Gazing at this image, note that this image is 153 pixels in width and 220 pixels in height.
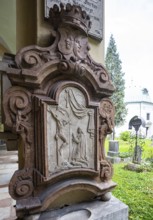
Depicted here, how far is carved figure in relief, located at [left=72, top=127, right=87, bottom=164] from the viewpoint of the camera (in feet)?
4.85

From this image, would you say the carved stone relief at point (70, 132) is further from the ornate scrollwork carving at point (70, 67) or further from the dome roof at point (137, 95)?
the dome roof at point (137, 95)

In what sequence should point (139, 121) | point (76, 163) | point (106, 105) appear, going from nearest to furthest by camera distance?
point (76, 163) < point (106, 105) < point (139, 121)

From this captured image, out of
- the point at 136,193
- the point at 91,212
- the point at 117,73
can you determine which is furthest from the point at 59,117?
the point at 117,73

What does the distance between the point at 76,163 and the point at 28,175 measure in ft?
1.30

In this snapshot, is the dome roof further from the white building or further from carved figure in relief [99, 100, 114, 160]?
carved figure in relief [99, 100, 114, 160]

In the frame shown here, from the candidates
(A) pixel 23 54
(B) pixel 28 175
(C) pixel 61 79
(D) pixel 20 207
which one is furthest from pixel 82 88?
(D) pixel 20 207

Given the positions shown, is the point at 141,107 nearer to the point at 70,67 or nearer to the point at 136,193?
the point at 136,193

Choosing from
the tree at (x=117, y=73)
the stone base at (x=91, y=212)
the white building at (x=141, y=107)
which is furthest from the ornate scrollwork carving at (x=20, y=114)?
the white building at (x=141, y=107)

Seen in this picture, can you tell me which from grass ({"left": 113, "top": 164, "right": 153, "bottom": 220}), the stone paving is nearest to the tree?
grass ({"left": 113, "top": 164, "right": 153, "bottom": 220})

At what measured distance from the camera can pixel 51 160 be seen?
135cm

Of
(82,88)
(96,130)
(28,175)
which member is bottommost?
(28,175)

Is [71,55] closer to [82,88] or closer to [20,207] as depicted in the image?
[82,88]

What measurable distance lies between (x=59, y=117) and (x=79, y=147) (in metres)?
0.31

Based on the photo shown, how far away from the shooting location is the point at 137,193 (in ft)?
9.47
